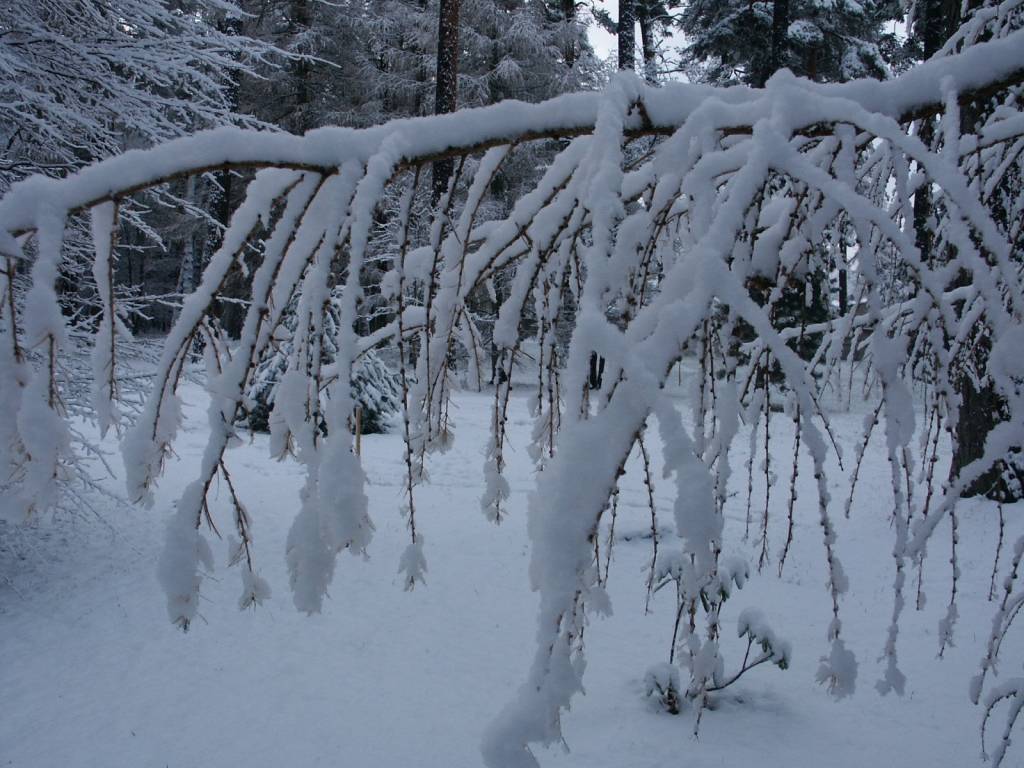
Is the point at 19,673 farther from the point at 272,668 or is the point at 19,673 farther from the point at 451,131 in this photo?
the point at 451,131

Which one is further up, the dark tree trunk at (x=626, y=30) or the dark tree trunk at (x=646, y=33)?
the dark tree trunk at (x=646, y=33)

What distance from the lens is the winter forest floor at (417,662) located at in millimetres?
4102

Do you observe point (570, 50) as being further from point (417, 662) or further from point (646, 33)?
point (417, 662)

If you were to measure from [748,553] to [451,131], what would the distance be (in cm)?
718

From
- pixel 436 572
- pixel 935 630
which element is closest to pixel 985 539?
pixel 935 630

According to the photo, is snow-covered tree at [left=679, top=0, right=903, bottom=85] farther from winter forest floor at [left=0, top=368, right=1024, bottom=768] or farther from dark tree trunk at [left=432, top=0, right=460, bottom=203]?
winter forest floor at [left=0, top=368, right=1024, bottom=768]

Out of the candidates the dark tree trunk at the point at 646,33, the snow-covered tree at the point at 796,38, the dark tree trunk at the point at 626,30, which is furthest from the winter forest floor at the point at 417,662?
the dark tree trunk at the point at 646,33

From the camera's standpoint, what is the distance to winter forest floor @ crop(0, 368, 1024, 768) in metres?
4.10

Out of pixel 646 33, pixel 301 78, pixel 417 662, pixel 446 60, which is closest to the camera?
pixel 417 662

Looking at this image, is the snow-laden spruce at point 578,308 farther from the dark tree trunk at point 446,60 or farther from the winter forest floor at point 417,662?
the dark tree trunk at point 446,60

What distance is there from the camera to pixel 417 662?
5223 millimetres

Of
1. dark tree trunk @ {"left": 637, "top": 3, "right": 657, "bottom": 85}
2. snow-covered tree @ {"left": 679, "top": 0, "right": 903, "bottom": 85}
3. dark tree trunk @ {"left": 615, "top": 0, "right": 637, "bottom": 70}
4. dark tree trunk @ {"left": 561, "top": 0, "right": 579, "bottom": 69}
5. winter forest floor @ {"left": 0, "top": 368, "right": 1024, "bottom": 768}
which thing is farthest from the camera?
dark tree trunk @ {"left": 637, "top": 3, "right": 657, "bottom": 85}

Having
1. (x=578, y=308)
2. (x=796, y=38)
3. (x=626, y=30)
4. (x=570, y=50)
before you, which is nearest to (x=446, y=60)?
(x=626, y=30)

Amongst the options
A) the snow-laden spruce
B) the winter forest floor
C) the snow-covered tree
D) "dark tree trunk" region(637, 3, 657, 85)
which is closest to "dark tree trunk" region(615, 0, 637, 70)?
the snow-covered tree
